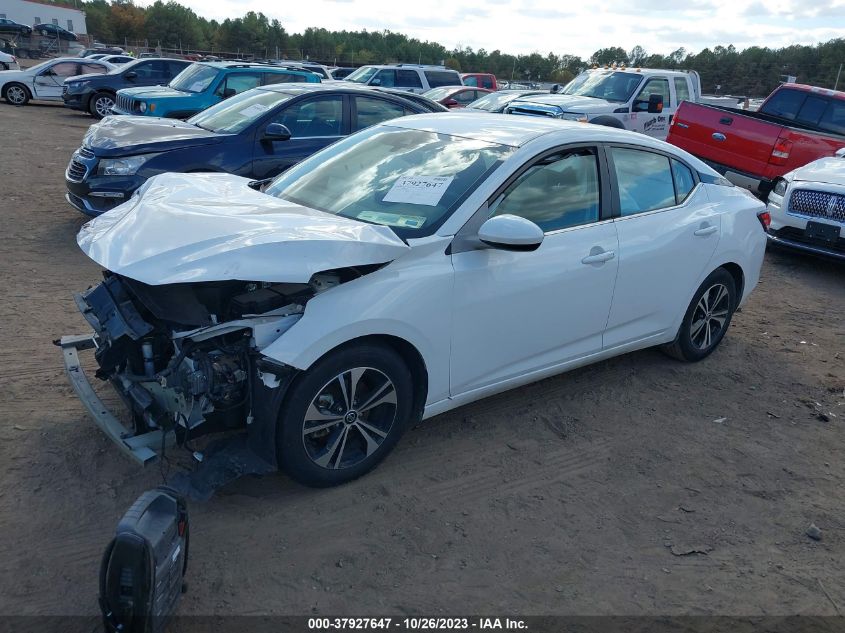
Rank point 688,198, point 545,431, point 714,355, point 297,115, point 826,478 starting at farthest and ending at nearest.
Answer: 1. point 297,115
2. point 714,355
3. point 688,198
4. point 545,431
5. point 826,478

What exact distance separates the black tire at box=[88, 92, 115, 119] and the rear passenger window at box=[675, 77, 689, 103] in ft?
46.7

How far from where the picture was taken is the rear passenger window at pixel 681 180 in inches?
197

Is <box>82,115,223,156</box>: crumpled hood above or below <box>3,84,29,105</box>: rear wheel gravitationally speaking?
above

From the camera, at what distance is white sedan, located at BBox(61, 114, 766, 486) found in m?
3.21

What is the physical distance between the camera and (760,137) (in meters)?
10.1

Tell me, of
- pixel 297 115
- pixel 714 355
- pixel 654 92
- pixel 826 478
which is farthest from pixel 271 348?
pixel 654 92

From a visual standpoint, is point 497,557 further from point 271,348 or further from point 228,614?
point 271,348

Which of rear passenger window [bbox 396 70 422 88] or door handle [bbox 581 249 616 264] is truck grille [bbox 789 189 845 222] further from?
rear passenger window [bbox 396 70 422 88]

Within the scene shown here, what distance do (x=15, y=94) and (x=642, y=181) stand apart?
21872 millimetres

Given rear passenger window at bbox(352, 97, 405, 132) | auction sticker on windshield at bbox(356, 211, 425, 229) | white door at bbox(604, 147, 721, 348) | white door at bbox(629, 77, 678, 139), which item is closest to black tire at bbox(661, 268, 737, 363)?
white door at bbox(604, 147, 721, 348)

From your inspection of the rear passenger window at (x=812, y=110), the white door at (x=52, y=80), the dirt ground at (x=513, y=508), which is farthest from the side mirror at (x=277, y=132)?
the white door at (x=52, y=80)

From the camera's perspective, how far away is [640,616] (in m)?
2.95

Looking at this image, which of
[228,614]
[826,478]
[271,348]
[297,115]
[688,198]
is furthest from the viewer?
[297,115]

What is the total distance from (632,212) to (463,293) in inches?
61.9
